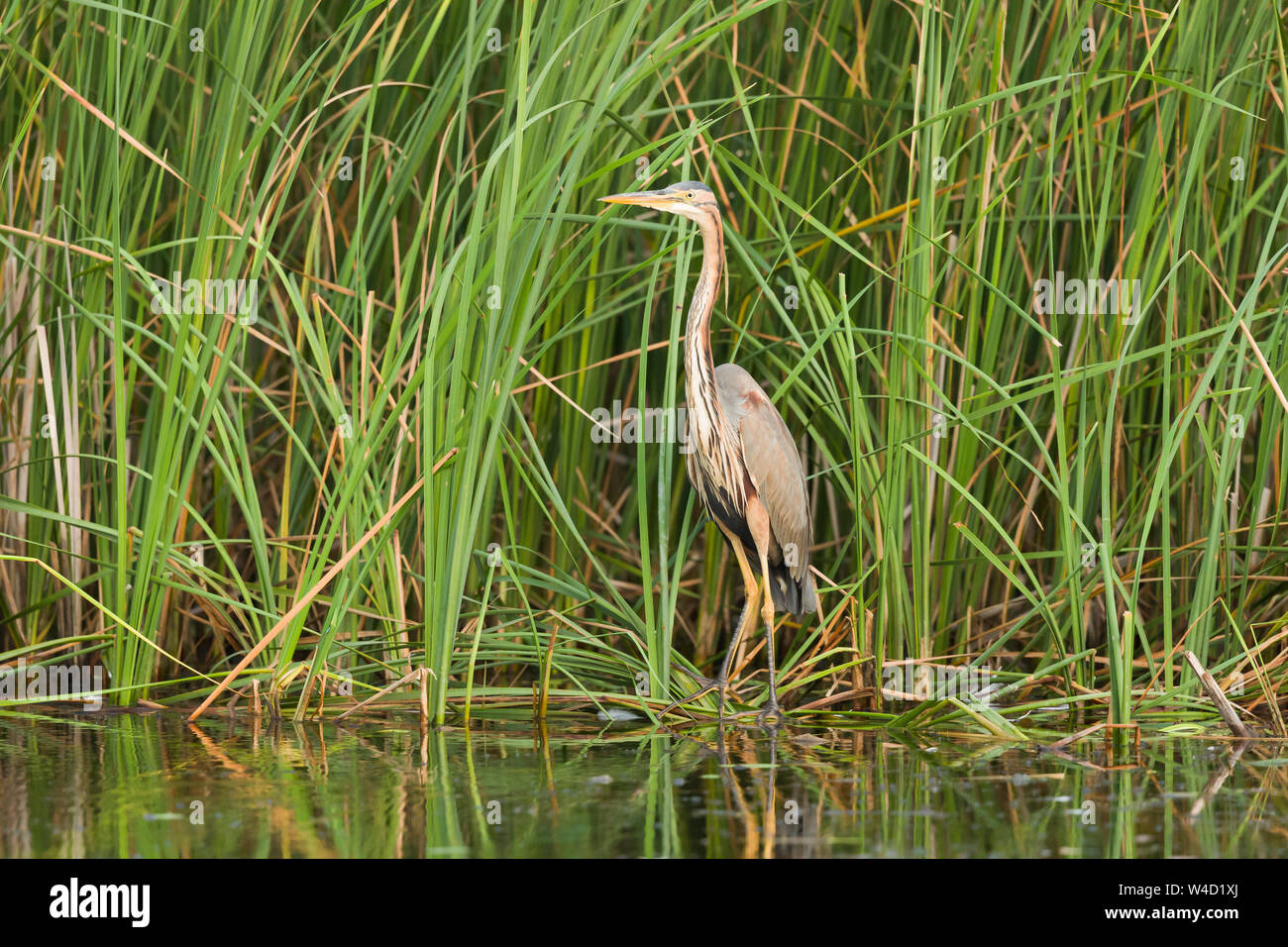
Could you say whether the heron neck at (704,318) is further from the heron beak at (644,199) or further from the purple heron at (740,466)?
the heron beak at (644,199)

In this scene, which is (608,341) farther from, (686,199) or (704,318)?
(686,199)

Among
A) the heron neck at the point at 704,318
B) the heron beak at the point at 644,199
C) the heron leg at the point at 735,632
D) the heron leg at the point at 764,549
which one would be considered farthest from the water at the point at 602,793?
the heron beak at the point at 644,199

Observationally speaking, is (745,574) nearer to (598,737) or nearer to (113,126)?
(598,737)

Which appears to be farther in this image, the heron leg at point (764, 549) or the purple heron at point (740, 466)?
the heron leg at point (764, 549)

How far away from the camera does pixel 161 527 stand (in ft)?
16.1

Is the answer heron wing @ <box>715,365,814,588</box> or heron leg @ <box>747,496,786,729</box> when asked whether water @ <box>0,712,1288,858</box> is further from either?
heron wing @ <box>715,365,814,588</box>

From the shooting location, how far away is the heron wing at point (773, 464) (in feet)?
17.1

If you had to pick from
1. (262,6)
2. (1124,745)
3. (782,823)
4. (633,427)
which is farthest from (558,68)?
(1124,745)

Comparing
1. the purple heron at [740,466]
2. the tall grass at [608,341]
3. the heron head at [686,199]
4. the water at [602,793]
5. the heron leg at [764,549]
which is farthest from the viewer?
the heron leg at [764,549]

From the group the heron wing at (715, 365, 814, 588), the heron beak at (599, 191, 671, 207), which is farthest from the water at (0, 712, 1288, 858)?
the heron beak at (599, 191, 671, 207)

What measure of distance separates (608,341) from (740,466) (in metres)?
0.92

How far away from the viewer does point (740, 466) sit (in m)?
5.19

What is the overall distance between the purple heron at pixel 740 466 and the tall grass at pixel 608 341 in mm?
148

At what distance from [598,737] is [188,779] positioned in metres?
1.35
